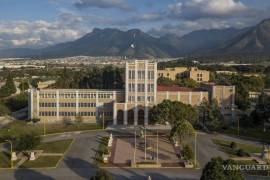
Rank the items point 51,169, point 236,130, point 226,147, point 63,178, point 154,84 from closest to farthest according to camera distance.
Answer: point 63,178, point 51,169, point 226,147, point 236,130, point 154,84

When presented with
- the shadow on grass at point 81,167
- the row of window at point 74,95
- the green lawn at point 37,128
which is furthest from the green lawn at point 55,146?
the row of window at point 74,95

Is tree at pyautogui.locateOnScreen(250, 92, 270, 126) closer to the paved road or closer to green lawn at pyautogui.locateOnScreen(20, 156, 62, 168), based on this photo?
the paved road

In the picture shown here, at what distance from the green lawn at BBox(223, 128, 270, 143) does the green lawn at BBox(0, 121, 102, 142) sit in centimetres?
2527

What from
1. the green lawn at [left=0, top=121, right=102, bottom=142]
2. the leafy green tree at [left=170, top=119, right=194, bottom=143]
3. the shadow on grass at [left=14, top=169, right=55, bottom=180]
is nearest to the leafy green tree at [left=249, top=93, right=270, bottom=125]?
the leafy green tree at [left=170, top=119, right=194, bottom=143]

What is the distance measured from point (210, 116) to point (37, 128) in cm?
3251

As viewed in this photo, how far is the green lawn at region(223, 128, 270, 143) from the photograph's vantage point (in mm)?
70375

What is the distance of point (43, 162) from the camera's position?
5344cm

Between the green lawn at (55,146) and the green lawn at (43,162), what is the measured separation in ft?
12.1

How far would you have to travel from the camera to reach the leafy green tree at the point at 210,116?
7591 centimetres

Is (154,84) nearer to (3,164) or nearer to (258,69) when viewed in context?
(3,164)

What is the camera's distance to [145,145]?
59719 millimetres

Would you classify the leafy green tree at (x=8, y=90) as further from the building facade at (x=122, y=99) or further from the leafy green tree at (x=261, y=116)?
the leafy green tree at (x=261, y=116)

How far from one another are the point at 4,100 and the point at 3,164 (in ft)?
190

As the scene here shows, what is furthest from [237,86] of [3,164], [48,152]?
[3,164]
